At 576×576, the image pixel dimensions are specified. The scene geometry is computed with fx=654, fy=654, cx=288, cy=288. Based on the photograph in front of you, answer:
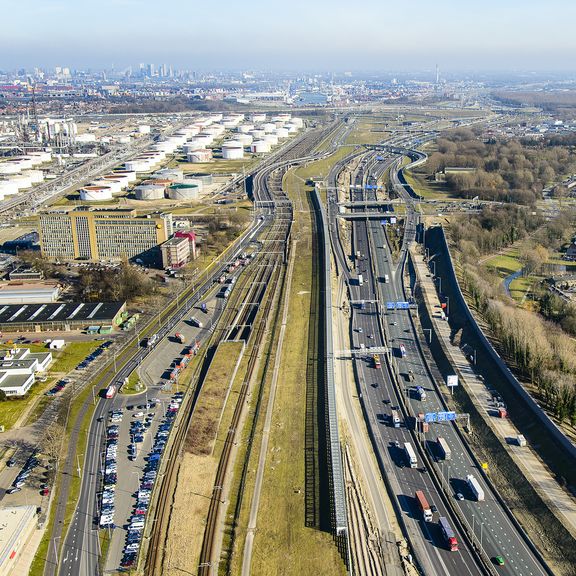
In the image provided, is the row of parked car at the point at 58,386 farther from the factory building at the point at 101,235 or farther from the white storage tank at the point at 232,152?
the white storage tank at the point at 232,152

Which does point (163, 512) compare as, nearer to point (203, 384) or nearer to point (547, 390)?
point (203, 384)

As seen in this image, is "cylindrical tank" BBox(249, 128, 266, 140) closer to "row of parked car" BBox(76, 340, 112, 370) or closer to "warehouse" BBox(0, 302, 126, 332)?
"warehouse" BBox(0, 302, 126, 332)

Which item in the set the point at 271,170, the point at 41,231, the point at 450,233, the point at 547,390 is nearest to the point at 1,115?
the point at 271,170

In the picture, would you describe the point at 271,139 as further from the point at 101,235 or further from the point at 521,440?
the point at 521,440

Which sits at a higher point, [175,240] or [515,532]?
[175,240]

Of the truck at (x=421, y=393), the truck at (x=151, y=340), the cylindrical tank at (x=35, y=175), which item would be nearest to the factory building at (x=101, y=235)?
the truck at (x=151, y=340)

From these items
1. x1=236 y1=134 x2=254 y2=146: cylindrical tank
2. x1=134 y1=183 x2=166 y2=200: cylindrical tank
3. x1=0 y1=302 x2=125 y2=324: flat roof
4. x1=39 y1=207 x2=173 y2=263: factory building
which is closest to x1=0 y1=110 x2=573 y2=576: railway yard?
x1=0 y1=302 x2=125 y2=324: flat roof

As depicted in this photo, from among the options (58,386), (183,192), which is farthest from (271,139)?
(58,386)
